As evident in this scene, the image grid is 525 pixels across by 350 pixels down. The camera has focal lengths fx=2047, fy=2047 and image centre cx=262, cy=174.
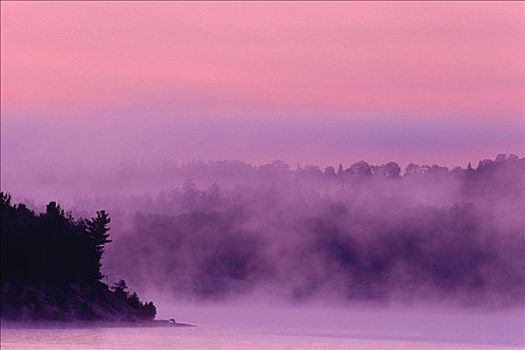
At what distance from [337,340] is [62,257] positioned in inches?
834

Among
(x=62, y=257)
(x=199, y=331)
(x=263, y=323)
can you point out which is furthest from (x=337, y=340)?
(x=263, y=323)

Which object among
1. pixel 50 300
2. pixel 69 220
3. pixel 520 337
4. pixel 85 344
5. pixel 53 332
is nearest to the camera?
pixel 85 344

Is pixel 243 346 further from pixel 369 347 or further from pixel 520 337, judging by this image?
pixel 520 337

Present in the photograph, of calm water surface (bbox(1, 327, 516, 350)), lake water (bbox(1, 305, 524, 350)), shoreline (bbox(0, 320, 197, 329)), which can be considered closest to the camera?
calm water surface (bbox(1, 327, 516, 350))

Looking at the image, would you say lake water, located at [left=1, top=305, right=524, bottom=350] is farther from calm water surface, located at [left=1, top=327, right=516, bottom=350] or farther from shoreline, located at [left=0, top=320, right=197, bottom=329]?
shoreline, located at [left=0, top=320, right=197, bottom=329]

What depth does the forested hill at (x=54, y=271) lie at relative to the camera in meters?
145

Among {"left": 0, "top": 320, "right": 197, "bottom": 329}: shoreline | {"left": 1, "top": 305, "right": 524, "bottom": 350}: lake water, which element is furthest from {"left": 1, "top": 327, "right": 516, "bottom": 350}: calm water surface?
{"left": 0, "top": 320, "right": 197, "bottom": 329}: shoreline

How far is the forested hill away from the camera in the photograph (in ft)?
474

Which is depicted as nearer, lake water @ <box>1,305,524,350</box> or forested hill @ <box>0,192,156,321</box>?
lake water @ <box>1,305,524,350</box>

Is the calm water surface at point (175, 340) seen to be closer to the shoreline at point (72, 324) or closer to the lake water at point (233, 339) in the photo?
the lake water at point (233, 339)

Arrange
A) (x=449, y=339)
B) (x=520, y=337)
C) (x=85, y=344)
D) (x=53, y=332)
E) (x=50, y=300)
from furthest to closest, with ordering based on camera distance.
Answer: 1. (x=520, y=337)
2. (x=449, y=339)
3. (x=50, y=300)
4. (x=53, y=332)
5. (x=85, y=344)

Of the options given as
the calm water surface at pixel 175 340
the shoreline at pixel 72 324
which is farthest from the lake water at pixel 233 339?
the shoreline at pixel 72 324

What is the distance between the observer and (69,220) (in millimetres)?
155750

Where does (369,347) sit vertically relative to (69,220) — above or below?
below
